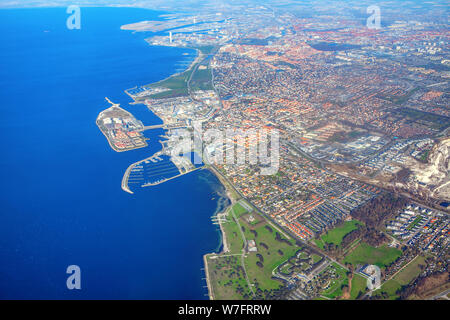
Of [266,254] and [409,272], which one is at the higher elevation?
[266,254]

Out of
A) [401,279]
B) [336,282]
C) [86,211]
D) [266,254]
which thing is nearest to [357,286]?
[336,282]

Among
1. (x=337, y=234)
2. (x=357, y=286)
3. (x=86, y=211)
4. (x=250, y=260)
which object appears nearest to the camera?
(x=357, y=286)

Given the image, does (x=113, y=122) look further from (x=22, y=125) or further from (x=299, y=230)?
(x=299, y=230)

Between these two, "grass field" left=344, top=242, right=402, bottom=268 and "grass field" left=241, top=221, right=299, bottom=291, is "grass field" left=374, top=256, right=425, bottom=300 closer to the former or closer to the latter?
"grass field" left=344, top=242, right=402, bottom=268

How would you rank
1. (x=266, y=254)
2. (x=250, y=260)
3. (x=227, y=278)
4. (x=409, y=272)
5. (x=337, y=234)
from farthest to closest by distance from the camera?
(x=337, y=234)
(x=266, y=254)
(x=250, y=260)
(x=409, y=272)
(x=227, y=278)

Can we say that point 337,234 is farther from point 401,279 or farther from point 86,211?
point 86,211

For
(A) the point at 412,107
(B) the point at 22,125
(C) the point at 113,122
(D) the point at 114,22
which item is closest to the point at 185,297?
(C) the point at 113,122

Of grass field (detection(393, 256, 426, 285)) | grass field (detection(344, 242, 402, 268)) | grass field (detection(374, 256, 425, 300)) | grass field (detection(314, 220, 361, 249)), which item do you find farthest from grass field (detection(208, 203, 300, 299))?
grass field (detection(393, 256, 426, 285))
